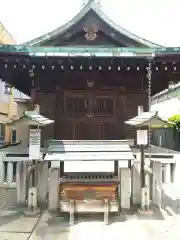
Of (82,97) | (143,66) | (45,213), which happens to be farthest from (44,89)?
(45,213)

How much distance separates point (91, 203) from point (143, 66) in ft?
14.3

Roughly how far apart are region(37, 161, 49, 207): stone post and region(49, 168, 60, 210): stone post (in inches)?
31.7

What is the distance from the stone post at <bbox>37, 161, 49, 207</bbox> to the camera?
7.27 m

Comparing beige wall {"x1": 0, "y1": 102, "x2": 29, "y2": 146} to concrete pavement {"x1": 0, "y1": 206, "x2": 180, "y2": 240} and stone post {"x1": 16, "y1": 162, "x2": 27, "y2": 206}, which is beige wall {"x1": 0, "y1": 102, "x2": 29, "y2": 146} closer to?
stone post {"x1": 16, "y1": 162, "x2": 27, "y2": 206}

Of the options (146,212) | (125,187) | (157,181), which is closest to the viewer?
(146,212)

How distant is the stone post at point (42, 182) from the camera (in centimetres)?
727

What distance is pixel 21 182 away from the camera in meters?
7.08

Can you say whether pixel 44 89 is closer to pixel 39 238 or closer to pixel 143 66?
pixel 143 66

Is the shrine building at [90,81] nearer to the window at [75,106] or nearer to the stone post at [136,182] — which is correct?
the window at [75,106]

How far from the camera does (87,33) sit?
31.3 feet

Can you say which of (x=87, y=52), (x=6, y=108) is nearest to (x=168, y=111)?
(x=6, y=108)

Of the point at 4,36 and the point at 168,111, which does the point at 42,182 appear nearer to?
the point at 4,36

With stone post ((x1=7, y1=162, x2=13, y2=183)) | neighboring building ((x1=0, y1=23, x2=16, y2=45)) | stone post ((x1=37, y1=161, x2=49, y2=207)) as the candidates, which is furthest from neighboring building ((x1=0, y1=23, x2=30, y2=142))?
stone post ((x1=37, y1=161, x2=49, y2=207))

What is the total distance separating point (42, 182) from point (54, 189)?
879mm
